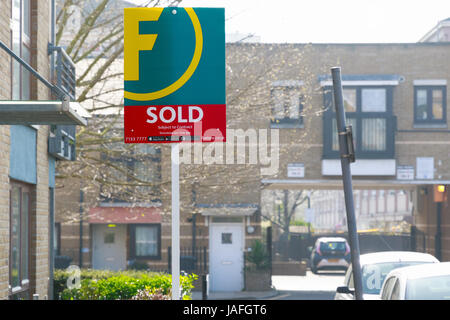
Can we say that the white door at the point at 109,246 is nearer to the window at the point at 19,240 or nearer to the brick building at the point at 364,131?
the brick building at the point at 364,131

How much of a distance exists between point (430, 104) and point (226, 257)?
895cm

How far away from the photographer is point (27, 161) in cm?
1150

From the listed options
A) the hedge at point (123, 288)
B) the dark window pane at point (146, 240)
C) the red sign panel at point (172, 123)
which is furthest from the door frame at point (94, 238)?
the red sign panel at point (172, 123)

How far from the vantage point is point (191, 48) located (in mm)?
5004

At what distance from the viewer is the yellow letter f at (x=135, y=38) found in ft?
16.0

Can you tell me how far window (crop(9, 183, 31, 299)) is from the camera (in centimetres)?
1095

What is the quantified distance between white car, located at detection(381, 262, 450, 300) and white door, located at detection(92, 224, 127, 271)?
20764 mm

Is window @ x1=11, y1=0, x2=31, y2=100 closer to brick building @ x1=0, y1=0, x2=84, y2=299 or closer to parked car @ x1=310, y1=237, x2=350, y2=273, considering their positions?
brick building @ x1=0, y1=0, x2=84, y2=299

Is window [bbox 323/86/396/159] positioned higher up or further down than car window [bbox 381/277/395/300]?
higher up

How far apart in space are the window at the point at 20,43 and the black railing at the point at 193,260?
15.8 m

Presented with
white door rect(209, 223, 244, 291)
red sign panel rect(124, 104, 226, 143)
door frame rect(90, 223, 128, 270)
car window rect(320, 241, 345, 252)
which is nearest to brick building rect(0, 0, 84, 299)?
red sign panel rect(124, 104, 226, 143)
